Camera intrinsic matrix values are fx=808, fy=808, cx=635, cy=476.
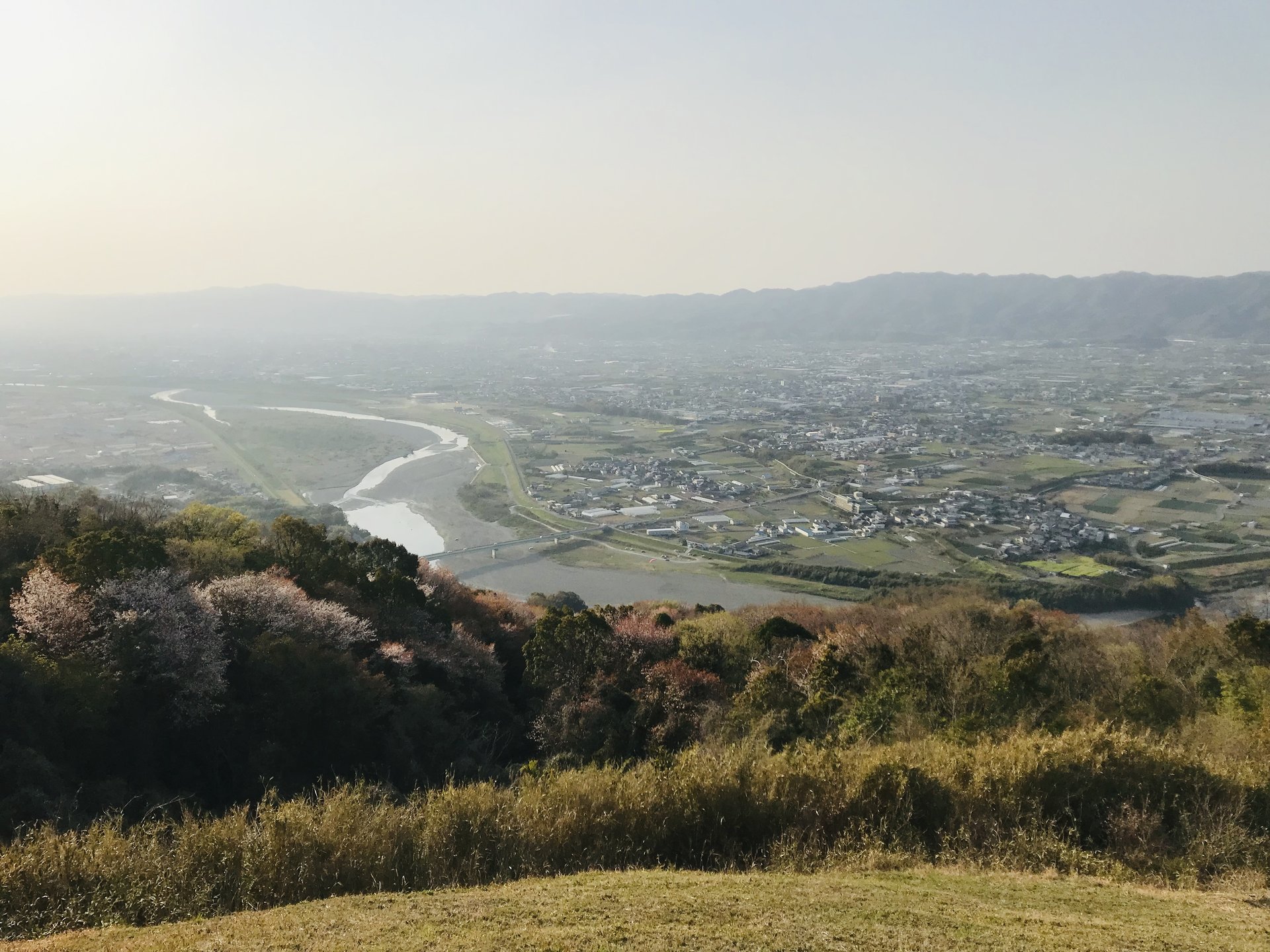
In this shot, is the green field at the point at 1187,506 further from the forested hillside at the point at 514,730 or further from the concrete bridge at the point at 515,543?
the concrete bridge at the point at 515,543

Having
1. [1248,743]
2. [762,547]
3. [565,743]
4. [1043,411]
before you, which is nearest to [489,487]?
[762,547]

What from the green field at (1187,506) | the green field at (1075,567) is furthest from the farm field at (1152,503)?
the green field at (1075,567)

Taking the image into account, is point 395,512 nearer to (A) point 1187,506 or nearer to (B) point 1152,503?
(B) point 1152,503

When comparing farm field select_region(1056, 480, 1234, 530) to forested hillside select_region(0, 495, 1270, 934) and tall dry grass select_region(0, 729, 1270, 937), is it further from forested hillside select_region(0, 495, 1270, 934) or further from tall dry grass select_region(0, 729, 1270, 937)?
tall dry grass select_region(0, 729, 1270, 937)

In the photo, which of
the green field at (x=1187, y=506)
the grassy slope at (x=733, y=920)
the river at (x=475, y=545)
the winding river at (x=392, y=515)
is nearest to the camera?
the grassy slope at (x=733, y=920)

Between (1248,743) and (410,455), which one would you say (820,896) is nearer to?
(1248,743)

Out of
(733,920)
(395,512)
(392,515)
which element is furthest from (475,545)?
(733,920)

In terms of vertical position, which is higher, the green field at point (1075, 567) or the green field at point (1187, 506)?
the green field at point (1187, 506)
